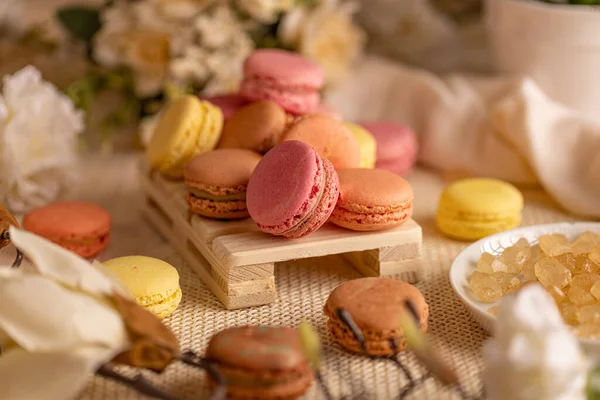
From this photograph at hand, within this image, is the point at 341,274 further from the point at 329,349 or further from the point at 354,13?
the point at 354,13

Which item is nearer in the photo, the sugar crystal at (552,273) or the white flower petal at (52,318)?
the white flower petal at (52,318)

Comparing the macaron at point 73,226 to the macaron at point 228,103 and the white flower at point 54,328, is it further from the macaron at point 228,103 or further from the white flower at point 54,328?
the white flower at point 54,328

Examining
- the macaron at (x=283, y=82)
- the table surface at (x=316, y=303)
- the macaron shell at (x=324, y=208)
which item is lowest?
the table surface at (x=316, y=303)

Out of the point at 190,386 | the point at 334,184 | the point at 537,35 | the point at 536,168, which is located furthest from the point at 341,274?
the point at 537,35

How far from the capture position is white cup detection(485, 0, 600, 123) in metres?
1.82

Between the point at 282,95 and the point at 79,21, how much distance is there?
78cm

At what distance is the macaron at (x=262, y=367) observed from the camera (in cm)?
A: 103

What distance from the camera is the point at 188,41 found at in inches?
76.6

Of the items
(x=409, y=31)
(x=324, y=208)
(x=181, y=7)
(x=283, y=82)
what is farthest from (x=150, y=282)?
(x=409, y=31)

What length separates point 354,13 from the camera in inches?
98.2

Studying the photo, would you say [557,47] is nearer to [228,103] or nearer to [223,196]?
[228,103]

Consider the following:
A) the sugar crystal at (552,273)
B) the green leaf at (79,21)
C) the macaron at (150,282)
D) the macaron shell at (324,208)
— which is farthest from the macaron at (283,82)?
the green leaf at (79,21)

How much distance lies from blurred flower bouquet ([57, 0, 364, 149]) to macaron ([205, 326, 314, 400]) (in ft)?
3.35

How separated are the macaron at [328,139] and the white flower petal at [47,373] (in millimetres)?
573
